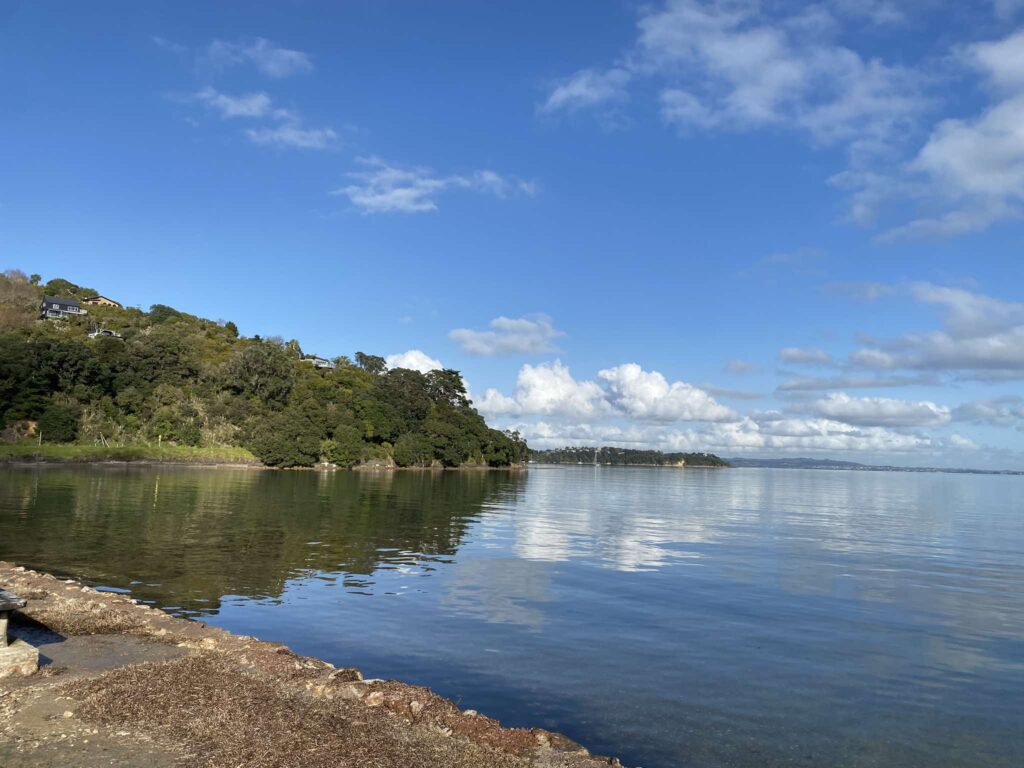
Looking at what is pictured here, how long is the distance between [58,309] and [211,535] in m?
185

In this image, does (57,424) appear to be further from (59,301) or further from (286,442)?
(59,301)

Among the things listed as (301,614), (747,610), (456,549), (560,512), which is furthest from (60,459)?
(747,610)

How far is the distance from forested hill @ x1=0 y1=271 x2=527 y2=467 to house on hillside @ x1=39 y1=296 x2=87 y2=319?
291cm

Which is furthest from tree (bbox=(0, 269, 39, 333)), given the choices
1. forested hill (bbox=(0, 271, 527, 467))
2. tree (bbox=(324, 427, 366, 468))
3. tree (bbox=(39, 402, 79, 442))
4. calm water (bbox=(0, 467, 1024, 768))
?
calm water (bbox=(0, 467, 1024, 768))

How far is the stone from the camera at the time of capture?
11539mm

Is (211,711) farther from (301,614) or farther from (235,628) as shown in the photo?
(301,614)

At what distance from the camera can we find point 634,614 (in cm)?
2262

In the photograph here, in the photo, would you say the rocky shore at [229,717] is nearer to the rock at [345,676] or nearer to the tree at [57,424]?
the rock at [345,676]

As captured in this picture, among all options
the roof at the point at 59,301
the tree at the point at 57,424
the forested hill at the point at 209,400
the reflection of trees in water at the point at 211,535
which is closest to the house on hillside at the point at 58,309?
the roof at the point at 59,301

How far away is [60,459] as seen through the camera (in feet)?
343

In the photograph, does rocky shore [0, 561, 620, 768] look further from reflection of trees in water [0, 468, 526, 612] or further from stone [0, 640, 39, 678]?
reflection of trees in water [0, 468, 526, 612]

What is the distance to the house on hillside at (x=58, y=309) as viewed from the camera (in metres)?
181

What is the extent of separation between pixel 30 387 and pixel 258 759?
132m

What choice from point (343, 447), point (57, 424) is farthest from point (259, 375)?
point (57, 424)
